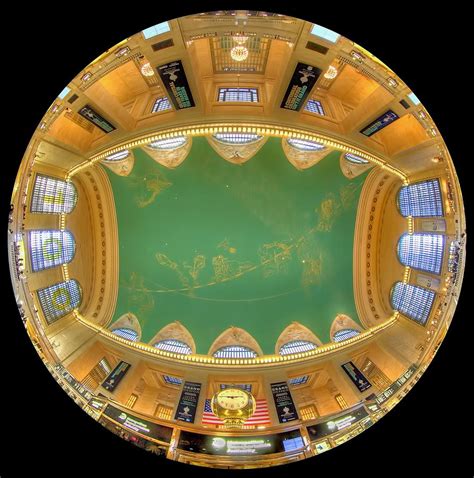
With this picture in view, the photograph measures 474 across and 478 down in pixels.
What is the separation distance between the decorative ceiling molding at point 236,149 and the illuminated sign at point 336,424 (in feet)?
26.4

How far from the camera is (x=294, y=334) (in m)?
13.6

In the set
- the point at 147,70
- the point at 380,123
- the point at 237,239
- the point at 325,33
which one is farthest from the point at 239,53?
the point at 237,239

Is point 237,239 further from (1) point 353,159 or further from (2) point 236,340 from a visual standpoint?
(1) point 353,159

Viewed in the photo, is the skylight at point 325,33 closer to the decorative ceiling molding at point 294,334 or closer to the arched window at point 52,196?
the arched window at point 52,196

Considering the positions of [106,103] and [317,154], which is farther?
[317,154]

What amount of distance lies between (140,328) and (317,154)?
8.04 meters

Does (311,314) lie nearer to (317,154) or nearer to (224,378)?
(224,378)

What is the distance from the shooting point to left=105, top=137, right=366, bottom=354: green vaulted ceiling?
1290 cm

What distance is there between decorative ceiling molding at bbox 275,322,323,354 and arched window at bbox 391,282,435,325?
3.15 m

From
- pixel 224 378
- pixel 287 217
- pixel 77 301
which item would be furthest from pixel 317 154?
pixel 77 301

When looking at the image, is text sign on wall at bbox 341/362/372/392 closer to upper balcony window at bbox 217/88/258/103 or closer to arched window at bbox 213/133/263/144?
arched window at bbox 213/133/263/144

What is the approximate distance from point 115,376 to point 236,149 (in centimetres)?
766

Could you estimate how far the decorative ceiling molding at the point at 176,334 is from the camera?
43.3 ft

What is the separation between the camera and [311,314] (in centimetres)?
1344
